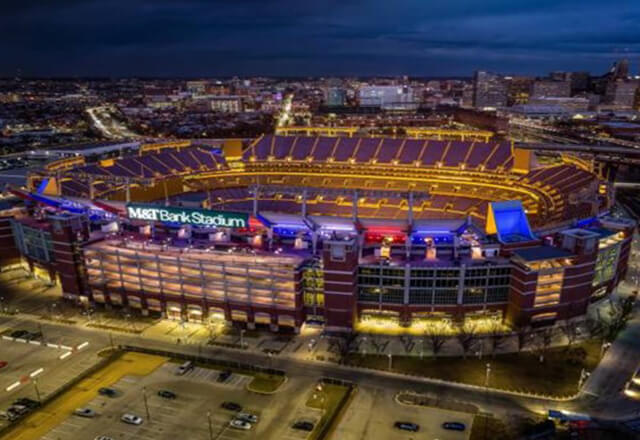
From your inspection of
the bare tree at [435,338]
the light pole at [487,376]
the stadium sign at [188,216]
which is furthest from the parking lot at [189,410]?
the stadium sign at [188,216]

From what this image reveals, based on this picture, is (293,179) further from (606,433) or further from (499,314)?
(606,433)

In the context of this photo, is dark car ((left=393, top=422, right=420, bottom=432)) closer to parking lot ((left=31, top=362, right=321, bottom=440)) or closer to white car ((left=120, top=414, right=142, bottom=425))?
parking lot ((left=31, top=362, right=321, bottom=440))

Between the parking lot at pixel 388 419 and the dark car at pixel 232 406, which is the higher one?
the dark car at pixel 232 406

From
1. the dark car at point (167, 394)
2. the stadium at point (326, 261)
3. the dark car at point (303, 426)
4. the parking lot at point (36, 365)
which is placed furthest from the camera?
the stadium at point (326, 261)

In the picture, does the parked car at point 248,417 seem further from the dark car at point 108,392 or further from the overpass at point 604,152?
the overpass at point 604,152

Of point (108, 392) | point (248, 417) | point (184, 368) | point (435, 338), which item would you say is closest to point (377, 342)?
point (435, 338)

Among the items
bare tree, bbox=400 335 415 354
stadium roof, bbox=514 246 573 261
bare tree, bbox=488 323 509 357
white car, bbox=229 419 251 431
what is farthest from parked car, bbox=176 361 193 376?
stadium roof, bbox=514 246 573 261

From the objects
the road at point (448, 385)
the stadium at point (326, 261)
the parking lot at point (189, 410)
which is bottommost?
the parking lot at point (189, 410)
